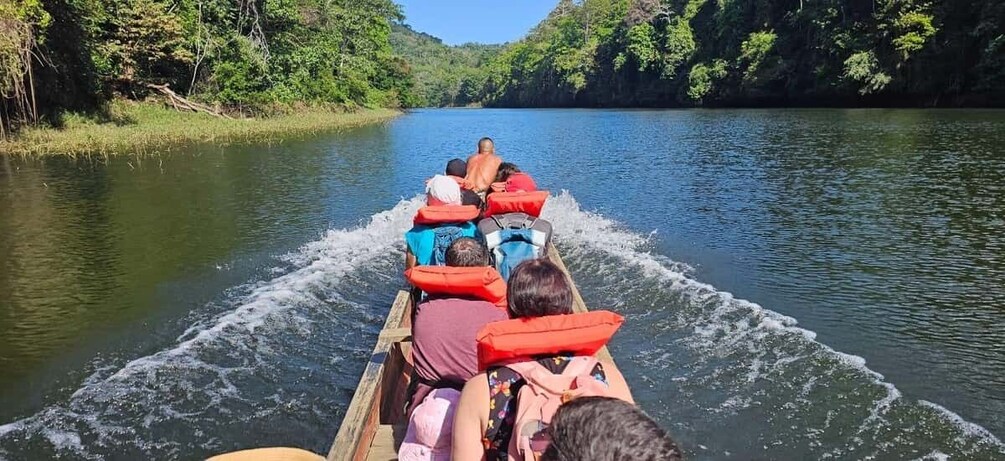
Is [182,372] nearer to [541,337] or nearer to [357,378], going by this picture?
[357,378]

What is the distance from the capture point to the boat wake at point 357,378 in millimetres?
4512

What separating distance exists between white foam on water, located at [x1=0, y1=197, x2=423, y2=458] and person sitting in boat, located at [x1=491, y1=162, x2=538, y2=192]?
7.20 feet

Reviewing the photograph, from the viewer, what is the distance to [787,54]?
2076 inches

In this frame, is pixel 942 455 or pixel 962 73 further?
pixel 962 73

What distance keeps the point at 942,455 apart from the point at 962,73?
41.6 metres

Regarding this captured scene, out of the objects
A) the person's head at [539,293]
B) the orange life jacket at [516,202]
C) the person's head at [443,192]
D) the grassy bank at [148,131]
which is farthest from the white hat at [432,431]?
the grassy bank at [148,131]

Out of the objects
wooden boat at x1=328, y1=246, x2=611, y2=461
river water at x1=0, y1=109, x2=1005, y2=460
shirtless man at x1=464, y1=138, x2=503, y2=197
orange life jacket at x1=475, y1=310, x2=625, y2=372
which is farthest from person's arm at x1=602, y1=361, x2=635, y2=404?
shirtless man at x1=464, y1=138, x2=503, y2=197

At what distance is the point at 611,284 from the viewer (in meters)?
7.97

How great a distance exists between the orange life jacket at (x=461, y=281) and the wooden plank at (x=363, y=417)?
0.82m

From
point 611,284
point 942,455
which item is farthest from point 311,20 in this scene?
point 942,455

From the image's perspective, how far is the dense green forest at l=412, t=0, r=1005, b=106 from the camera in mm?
37312

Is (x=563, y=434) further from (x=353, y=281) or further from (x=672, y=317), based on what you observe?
(x=353, y=281)

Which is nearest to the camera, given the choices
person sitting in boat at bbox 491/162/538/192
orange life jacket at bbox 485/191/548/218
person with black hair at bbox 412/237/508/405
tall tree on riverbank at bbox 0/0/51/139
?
person with black hair at bbox 412/237/508/405

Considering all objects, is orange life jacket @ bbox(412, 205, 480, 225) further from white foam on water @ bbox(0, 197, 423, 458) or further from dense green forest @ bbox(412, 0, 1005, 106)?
dense green forest @ bbox(412, 0, 1005, 106)
